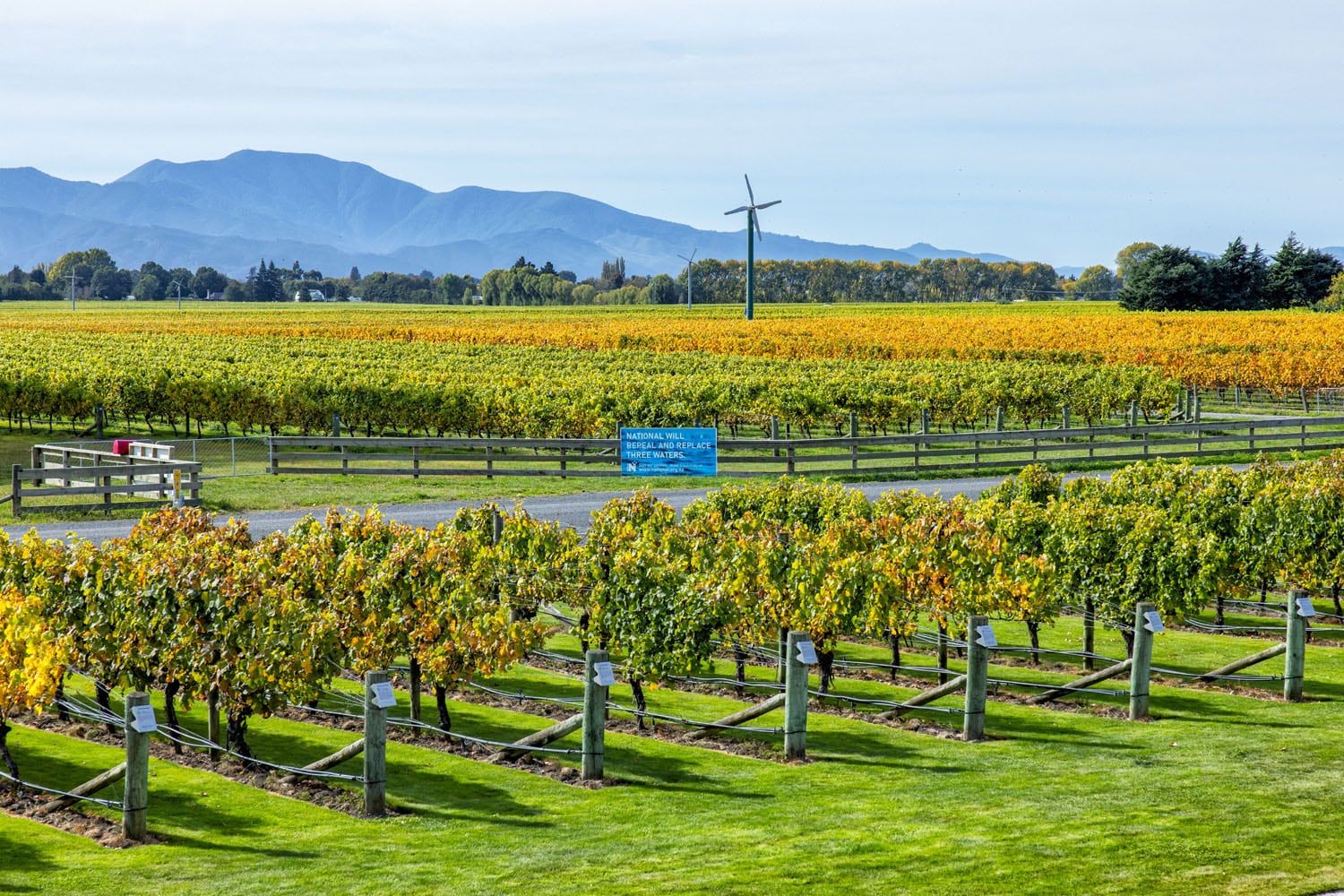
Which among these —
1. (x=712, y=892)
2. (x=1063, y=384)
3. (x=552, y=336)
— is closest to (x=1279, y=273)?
(x=552, y=336)

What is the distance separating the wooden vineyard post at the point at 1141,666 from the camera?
52.6 ft

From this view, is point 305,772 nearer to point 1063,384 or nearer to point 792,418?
point 792,418

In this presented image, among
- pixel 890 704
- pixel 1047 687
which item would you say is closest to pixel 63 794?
pixel 890 704

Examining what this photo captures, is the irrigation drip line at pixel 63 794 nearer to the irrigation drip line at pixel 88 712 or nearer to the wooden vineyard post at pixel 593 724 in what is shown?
the irrigation drip line at pixel 88 712

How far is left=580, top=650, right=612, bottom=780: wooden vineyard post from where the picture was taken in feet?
45.0

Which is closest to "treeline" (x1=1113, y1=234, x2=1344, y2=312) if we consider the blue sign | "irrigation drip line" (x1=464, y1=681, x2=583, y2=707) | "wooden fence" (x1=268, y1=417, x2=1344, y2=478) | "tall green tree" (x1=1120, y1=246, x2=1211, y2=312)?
"tall green tree" (x1=1120, y1=246, x2=1211, y2=312)

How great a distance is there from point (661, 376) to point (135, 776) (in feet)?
144

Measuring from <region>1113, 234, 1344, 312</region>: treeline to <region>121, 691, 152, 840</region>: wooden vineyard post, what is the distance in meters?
119

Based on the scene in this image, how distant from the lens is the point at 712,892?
35.7 feet

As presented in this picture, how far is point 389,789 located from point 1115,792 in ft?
22.1

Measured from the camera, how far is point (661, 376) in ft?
182

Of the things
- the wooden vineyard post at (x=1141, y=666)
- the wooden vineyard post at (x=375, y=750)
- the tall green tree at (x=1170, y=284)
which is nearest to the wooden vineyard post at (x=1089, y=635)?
the wooden vineyard post at (x=1141, y=666)

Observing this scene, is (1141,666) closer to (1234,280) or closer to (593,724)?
(593,724)

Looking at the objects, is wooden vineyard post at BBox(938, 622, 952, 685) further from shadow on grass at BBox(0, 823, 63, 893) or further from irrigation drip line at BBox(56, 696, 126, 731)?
shadow on grass at BBox(0, 823, 63, 893)
